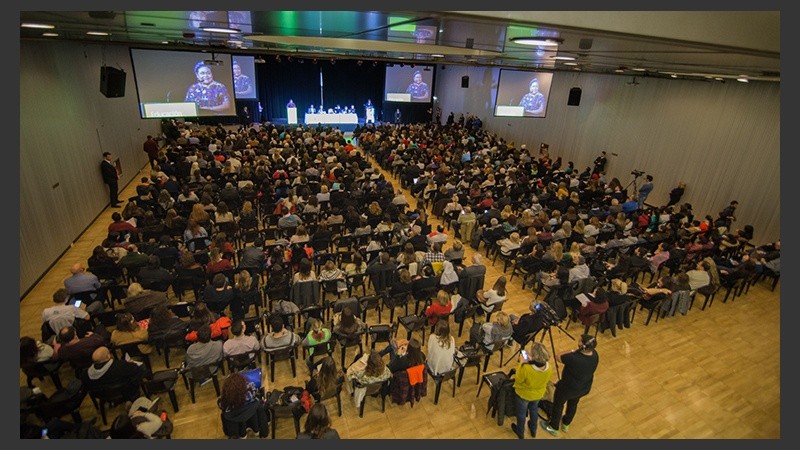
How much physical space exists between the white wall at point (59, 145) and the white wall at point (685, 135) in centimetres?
1665

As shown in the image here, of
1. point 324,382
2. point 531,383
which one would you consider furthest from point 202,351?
point 531,383

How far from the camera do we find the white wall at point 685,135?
1107 centimetres

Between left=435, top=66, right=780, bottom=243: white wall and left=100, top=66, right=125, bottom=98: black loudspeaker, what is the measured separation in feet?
51.0

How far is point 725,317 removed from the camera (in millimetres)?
7961

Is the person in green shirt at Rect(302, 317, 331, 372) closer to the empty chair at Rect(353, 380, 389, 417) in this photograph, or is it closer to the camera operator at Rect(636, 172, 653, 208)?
the empty chair at Rect(353, 380, 389, 417)

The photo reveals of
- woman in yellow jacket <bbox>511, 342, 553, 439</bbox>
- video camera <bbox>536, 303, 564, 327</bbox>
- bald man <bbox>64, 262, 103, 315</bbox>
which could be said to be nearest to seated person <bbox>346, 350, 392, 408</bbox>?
woman in yellow jacket <bbox>511, 342, 553, 439</bbox>

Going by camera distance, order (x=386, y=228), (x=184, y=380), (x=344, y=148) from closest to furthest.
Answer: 1. (x=184, y=380)
2. (x=386, y=228)
3. (x=344, y=148)

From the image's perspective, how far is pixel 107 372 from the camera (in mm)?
Answer: 4516

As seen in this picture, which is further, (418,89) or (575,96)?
(418,89)

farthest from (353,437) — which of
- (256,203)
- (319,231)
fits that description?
(256,203)

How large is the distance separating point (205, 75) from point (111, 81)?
554 cm

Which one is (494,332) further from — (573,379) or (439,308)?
(573,379)

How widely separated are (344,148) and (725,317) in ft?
38.1

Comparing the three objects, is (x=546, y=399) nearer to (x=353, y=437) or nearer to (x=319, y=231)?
(x=353, y=437)
